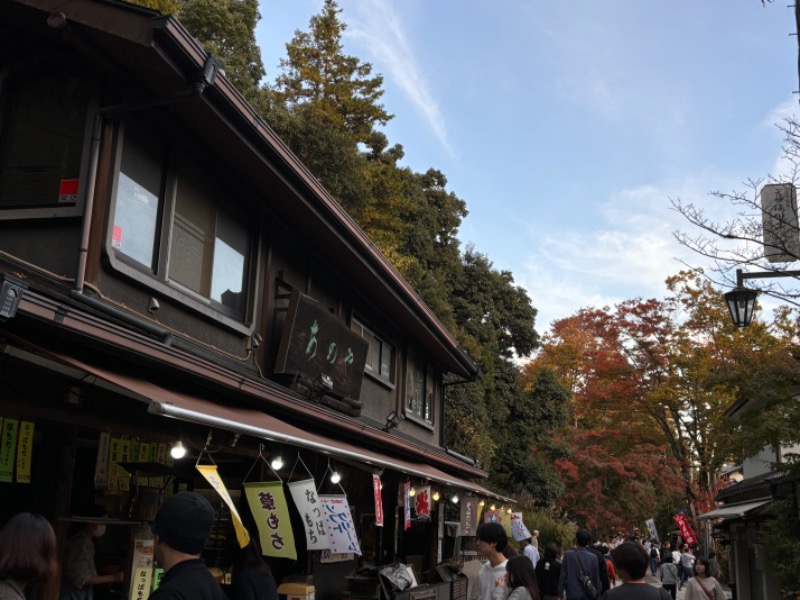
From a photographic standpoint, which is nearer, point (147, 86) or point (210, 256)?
point (147, 86)

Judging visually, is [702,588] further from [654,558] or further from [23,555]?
[654,558]

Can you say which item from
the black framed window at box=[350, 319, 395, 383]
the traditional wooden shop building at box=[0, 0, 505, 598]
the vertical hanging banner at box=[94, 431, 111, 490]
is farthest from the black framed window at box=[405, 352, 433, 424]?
the vertical hanging banner at box=[94, 431, 111, 490]

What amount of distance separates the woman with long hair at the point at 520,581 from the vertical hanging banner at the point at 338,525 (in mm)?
2347

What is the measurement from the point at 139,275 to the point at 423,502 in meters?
9.00

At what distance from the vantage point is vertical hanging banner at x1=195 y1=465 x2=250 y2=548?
585 centimetres

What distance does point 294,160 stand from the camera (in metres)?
9.77

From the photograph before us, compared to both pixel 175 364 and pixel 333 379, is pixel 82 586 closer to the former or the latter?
pixel 175 364

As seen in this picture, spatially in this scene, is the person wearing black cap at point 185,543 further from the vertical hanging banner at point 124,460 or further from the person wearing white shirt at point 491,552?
the person wearing white shirt at point 491,552

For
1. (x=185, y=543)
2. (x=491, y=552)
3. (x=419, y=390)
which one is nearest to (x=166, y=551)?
(x=185, y=543)

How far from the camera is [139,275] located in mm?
7691

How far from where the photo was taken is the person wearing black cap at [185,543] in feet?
12.1

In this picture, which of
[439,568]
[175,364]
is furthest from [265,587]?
[439,568]

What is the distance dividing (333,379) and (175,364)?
5.85 meters

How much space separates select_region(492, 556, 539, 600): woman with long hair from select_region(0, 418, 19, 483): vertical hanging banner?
173 inches
